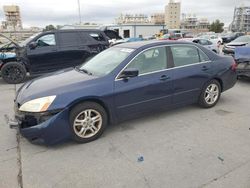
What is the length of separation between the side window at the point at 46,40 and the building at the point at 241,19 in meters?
93.1

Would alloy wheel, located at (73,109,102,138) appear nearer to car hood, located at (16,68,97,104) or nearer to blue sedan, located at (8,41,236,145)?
blue sedan, located at (8,41,236,145)

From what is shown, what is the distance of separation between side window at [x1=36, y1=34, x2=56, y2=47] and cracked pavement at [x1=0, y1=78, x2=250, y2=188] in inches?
163

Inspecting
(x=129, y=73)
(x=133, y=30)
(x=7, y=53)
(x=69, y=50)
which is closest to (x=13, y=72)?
(x=7, y=53)

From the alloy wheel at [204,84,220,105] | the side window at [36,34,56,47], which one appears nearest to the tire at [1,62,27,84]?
the side window at [36,34,56,47]

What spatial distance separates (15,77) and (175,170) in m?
6.69

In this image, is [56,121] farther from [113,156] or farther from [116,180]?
[116,180]

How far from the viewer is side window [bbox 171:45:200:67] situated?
13.6 feet

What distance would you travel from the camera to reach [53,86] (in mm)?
3355

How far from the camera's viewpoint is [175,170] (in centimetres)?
268

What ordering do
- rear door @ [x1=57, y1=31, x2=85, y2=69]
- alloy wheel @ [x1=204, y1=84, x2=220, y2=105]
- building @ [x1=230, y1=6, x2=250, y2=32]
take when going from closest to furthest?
alloy wheel @ [x1=204, y1=84, x2=220, y2=105], rear door @ [x1=57, y1=31, x2=85, y2=69], building @ [x1=230, y1=6, x2=250, y2=32]

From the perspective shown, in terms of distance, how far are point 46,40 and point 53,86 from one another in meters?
4.94

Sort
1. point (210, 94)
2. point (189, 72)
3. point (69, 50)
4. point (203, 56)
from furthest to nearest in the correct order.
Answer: point (69, 50), point (210, 94), point (203, 56), point (189, 72)

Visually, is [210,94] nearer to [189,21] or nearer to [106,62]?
[106,62]

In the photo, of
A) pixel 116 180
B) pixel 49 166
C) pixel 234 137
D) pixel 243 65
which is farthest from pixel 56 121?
pixel 243 65
